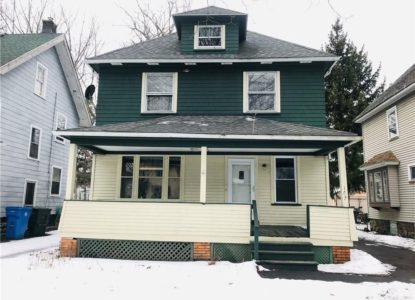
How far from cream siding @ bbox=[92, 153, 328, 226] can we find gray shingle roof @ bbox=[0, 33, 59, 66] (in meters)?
5.48

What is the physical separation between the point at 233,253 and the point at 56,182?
1111 cm

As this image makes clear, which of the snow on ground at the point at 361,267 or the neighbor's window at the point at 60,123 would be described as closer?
the snow on ground at the point at 361,267

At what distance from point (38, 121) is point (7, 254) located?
7.17 meters

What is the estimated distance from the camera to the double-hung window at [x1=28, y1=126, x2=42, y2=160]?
13992 millimetres

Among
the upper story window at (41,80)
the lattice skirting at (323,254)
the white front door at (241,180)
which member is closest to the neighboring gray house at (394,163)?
→ the lattice skirting at (323,254)

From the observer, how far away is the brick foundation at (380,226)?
1538cm

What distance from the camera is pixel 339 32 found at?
80.3 ft

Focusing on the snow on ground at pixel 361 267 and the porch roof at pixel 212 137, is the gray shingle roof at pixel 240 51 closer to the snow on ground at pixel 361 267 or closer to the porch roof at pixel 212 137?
the porch roof at pixel 212 137

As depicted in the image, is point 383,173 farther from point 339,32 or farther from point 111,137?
point 339,32

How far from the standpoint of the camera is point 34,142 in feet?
46.8

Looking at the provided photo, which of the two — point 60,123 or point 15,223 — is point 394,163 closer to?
point 15,223

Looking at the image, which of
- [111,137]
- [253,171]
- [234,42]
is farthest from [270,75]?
Result: [111,137]

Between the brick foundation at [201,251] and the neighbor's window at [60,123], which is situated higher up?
the neighbor's window at [60,123]

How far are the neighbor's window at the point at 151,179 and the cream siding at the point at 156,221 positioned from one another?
226 cm
